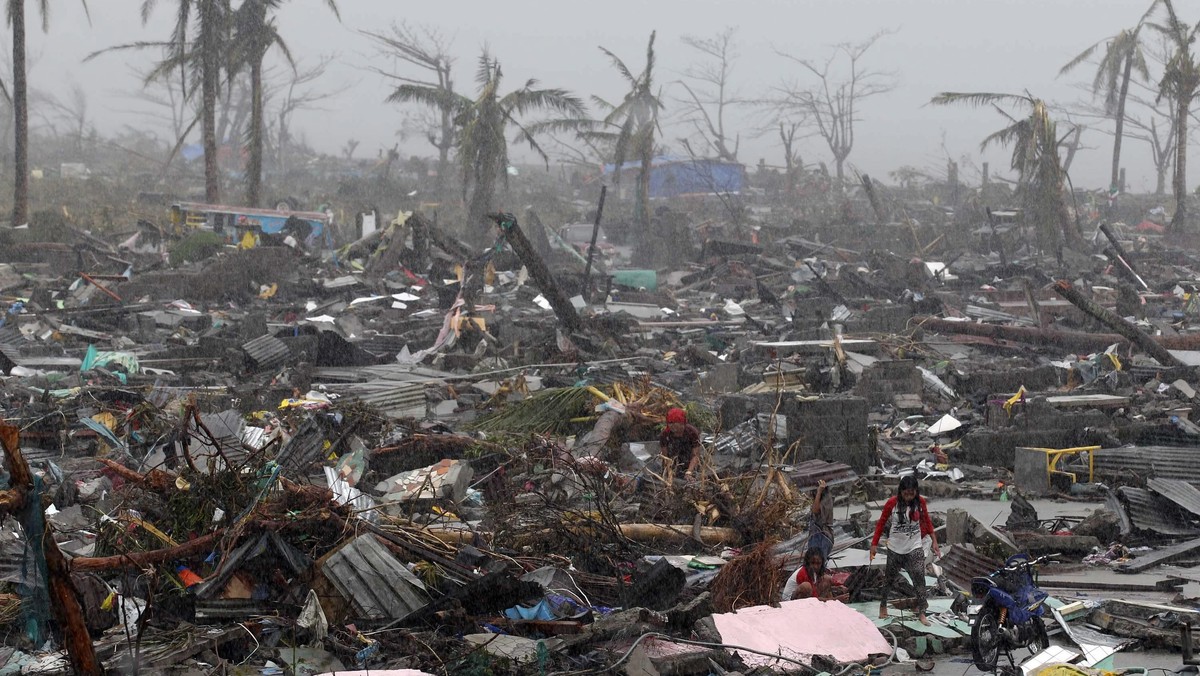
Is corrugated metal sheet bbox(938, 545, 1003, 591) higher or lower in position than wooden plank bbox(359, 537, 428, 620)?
lower

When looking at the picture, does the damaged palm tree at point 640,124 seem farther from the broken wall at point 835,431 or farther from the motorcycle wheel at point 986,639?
the motorcycle wheel at point 986,639

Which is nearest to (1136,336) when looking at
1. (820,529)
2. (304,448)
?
(820,529)

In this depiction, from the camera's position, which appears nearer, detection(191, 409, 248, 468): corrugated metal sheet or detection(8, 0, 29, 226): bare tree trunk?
detection(191, 409, 248, 468): corrugated metal sheet

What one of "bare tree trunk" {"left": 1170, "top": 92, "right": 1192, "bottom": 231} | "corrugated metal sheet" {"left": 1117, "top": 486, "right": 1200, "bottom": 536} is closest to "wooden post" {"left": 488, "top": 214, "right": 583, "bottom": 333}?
"corrugated metal sheet" {"left": 1117, "top": 486, "right": 1200, "bottom": 536}

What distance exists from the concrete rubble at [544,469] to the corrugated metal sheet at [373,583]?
0.5 inches

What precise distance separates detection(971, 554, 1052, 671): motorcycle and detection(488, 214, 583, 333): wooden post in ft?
33.0

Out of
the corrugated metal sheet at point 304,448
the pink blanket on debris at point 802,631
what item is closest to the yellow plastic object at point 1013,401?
the pink blanket on debris at point 802,631

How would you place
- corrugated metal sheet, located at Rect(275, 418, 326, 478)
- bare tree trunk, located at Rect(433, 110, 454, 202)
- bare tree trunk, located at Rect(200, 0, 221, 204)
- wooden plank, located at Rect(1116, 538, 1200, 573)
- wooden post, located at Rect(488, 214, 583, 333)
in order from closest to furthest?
wooden plank, located at Rect(1116, 538, 1200, 573) → corrugated metal sheet, located at Rect(275, 418, 326, 478) → wooden post, located at Rect(488, 214, 583, 333) → bare tree trunk, located at Rect(200, 0, 221, 204) → bare tree trunk, located at Rect(433, 110, 454, 202)

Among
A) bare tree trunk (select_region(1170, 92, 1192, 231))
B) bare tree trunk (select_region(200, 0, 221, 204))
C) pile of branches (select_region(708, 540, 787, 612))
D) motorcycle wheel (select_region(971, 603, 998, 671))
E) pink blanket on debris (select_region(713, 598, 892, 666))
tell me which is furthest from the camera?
bare tree trunk (select_region(1170, 92, 1192, 231))

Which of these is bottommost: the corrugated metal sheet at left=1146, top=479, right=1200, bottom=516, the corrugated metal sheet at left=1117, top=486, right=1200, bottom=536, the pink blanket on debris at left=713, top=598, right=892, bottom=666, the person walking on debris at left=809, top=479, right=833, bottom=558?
the pink blanket on debris at left=713, top=598, right=892, bottom=666

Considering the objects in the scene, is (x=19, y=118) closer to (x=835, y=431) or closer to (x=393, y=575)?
(x=835, y=431)

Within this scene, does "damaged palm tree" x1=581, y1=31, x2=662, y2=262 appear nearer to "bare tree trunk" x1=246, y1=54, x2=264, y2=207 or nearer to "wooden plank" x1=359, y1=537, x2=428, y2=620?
Answer: "bare tree trunk" x1=246, y1=54, x2=264, y2=207

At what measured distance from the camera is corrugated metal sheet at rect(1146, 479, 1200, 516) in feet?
27.0

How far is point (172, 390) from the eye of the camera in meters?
11.9
